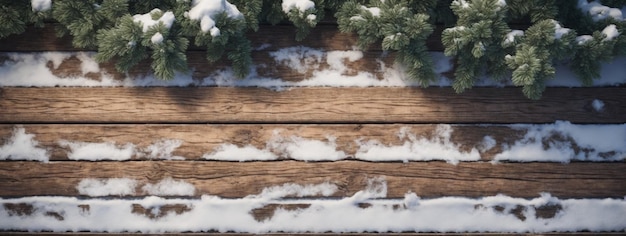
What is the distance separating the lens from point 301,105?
236cm

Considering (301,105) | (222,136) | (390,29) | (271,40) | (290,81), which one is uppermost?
(271,40)

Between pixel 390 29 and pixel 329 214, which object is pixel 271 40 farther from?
pixel 329 214

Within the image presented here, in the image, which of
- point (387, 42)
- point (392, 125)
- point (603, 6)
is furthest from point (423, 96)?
point (603, 6)

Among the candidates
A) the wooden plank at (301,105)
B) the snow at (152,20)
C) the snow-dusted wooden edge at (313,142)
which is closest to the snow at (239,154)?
the snow-dusted wooden edge at (313,142)

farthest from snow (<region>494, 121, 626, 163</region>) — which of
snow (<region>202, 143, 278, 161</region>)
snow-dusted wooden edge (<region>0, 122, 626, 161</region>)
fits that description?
snow (<region>202, 143, 278, 161</region>)

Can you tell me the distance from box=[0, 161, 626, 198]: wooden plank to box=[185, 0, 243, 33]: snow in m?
0.73

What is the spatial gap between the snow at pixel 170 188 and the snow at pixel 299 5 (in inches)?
42.2

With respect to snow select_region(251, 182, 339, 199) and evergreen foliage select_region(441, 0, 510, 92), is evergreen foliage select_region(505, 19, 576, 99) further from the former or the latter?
snow select_region(251, 182, 339, 199)

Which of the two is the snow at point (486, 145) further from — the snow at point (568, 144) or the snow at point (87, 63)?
the snow at point (87, 63)

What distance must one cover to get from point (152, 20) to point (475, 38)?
61.8 inches

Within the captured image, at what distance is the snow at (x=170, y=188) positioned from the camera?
2340 millimetres

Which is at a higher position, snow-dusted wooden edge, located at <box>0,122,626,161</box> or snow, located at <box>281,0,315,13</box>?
snow, located at <box>281,0,315,13</box>

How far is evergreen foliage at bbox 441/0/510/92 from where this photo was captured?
208 cm

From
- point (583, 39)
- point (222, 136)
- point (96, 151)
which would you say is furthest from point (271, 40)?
point (583, 39)
